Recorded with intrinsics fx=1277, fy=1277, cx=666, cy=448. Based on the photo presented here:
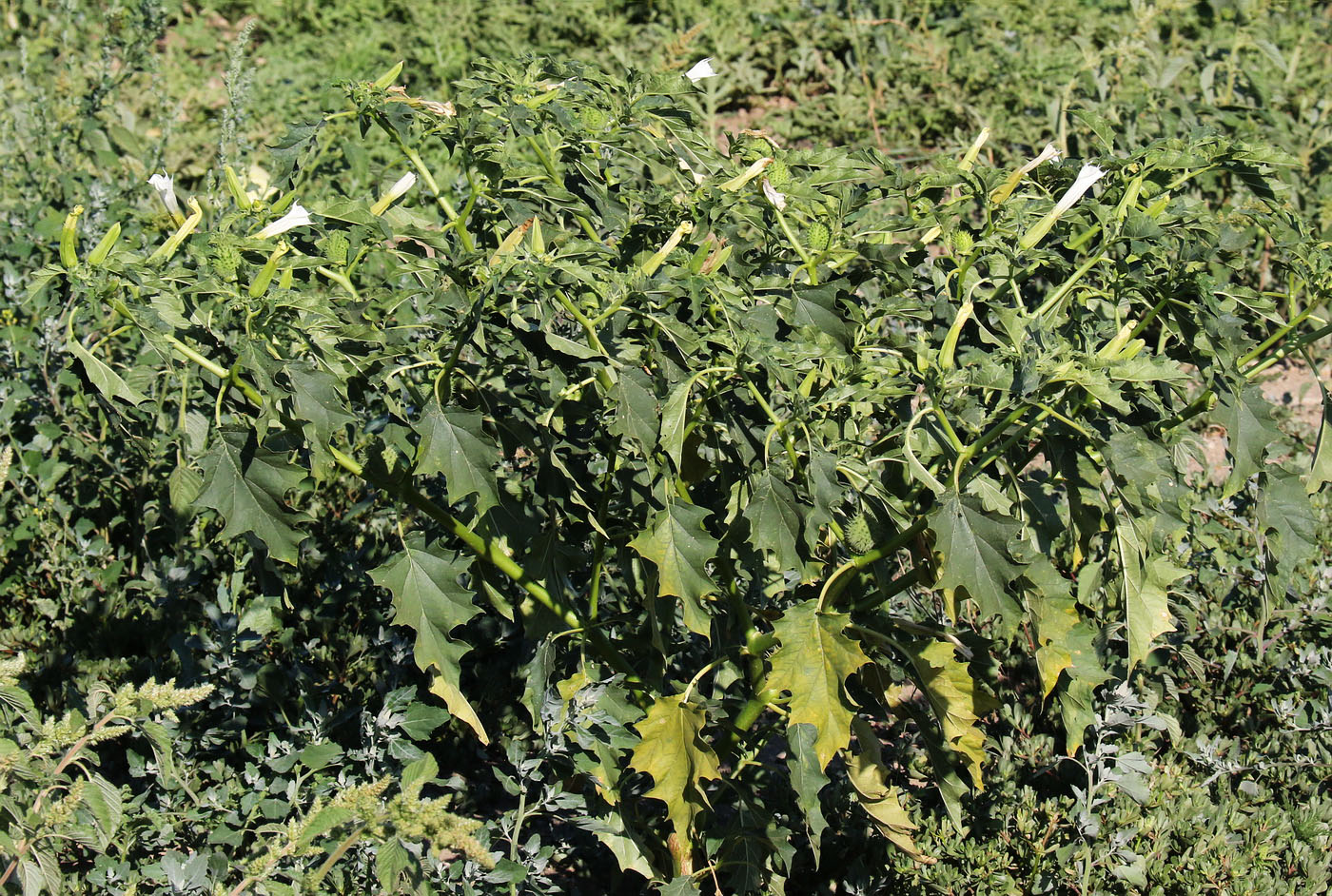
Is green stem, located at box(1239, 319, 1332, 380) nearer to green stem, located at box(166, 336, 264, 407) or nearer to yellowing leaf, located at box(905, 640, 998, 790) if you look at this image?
yellowing leaf, located at box(905, 640, 998, 790)

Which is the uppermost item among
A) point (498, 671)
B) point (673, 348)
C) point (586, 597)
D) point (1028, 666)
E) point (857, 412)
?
point (673, 348)

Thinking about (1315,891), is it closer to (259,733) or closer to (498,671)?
(498,671)

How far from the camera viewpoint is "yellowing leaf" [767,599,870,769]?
1868 millimetres

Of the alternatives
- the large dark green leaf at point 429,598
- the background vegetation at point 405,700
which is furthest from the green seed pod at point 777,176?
the large dark green leaf at point 429,598

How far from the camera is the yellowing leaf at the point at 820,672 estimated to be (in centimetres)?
187

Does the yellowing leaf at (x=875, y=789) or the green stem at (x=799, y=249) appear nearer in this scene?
the green stem at (x=799, y=249)

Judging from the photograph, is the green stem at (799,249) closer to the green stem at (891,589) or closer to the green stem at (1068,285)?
the green stem at (1068,285)

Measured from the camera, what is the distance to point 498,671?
308 centimetres

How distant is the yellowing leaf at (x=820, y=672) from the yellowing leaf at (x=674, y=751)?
27 cm

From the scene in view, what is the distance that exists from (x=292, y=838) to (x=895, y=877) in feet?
4.45

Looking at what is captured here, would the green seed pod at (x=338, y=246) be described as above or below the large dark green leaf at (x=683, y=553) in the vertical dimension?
above

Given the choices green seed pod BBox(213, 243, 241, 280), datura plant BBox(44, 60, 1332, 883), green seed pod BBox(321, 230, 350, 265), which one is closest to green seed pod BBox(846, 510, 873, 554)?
datura plant BBox(44, 60, 1332, 883)

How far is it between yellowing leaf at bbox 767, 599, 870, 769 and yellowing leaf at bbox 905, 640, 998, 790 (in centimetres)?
24

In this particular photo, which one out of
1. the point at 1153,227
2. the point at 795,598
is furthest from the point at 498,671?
the point at 1153,227
